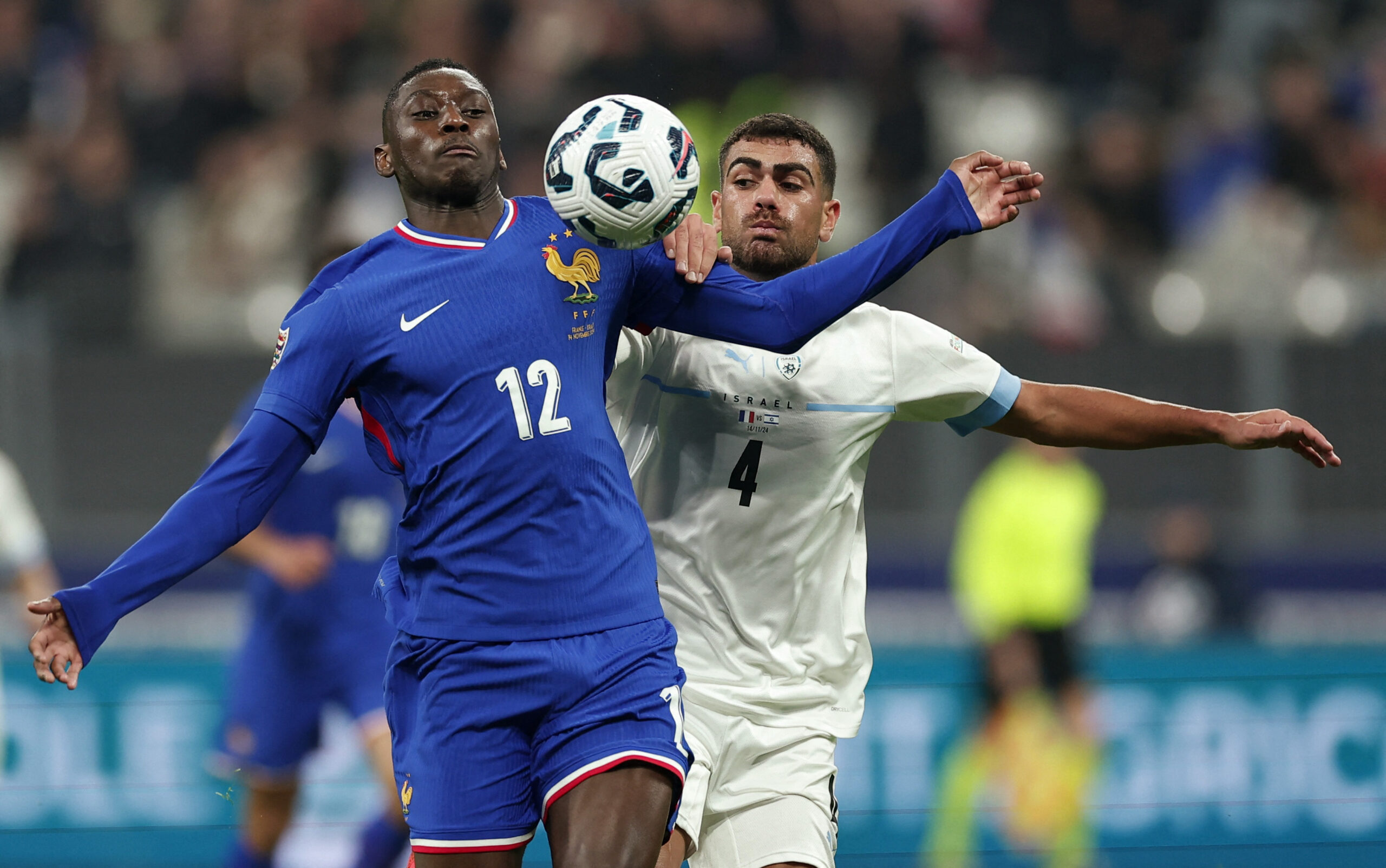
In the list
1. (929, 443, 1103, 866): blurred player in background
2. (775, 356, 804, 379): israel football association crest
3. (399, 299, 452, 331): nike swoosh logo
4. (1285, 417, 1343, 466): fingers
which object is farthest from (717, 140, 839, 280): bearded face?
(929, 443, 1103, 866): blurred player in background

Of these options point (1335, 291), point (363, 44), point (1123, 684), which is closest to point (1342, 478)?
point (1335, 291)

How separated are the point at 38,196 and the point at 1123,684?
8173 mm

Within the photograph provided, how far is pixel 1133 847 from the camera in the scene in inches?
264

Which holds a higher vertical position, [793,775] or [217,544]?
[217,544]

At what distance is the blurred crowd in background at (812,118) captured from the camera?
11312 mm

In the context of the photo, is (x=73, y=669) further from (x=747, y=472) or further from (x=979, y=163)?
(x=979, y=163)

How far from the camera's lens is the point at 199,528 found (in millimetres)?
3736

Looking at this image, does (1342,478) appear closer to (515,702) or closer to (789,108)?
(789,108)

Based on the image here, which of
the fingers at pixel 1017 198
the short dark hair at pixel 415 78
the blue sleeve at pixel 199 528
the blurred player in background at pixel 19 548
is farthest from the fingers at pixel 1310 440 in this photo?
the blurred player in background at pixel 19 548

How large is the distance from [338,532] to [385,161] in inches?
143

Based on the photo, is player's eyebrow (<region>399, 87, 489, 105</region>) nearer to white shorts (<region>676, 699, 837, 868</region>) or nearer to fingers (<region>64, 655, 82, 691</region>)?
fingers (<region>64, 655, 82, 691</region>)

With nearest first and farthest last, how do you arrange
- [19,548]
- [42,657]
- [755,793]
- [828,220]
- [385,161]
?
[42,657], [385,161], [755,793], [828,220], [19,548]

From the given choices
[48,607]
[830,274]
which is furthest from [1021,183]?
[48,607]

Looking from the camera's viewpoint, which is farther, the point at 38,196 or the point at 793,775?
the point at 38,196
